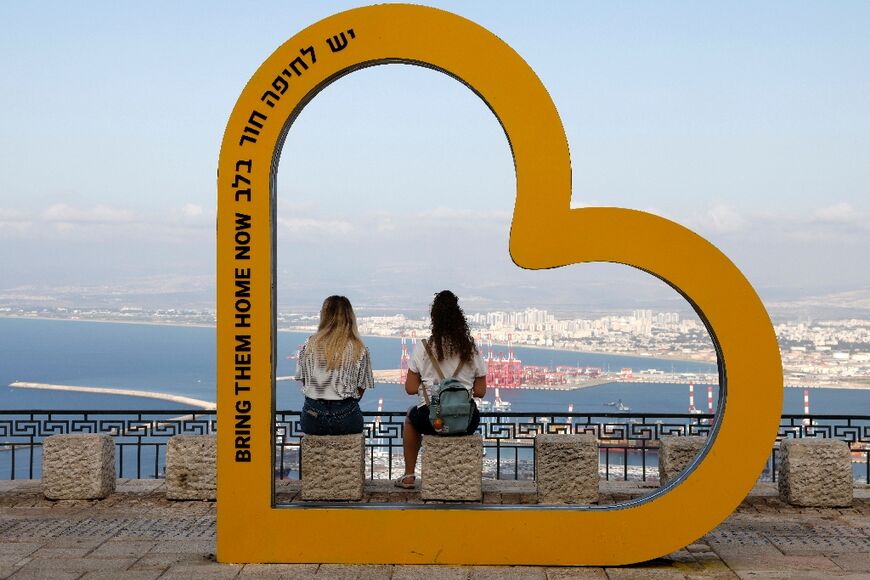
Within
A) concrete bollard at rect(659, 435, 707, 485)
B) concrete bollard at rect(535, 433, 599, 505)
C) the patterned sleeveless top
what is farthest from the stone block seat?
concrete bollard at rect(659, 435, 707, 485)

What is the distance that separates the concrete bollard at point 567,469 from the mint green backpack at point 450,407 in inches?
41.5

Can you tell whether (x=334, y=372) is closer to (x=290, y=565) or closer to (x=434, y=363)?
(x=434, y=363)

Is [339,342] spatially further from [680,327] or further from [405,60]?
[680,327]

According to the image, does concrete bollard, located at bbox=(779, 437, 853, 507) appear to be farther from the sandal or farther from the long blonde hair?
the long blonde hair

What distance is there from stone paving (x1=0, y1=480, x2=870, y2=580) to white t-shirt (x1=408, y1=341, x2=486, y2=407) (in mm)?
1405

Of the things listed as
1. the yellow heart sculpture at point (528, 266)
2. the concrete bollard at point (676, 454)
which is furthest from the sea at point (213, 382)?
the yellow heart sculpture at point (528, 266)

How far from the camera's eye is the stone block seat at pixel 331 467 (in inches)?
349

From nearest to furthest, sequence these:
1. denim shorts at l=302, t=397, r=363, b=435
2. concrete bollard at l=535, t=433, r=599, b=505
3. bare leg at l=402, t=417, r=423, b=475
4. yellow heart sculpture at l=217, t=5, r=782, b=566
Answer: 1. yellow heart sculpture at l=217, t=5, r=782, b=566
2. denim shorts at l=302, t=397, r=363, b=435
3. bare leg at l=402, t=417, r=423, b=475
4. concrete bollard at l=535, t=433, r=599, b=505

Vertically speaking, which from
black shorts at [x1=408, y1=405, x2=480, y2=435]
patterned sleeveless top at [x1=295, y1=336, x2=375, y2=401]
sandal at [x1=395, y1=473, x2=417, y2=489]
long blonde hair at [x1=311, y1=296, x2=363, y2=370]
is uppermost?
long blonde hair at [x1=311, y1=296, x2=363, y2=370]

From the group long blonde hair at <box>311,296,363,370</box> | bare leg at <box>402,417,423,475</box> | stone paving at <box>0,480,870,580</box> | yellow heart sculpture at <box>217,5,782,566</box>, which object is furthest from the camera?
bare leg at <box>402,417,423,475</box>

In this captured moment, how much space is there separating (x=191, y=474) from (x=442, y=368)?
280cm

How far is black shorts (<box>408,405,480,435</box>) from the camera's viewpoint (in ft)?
28.1

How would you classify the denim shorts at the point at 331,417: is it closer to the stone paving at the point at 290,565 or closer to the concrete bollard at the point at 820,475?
the stone paving at the point at 290,565

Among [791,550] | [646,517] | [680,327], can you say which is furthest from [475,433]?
[680,327]
